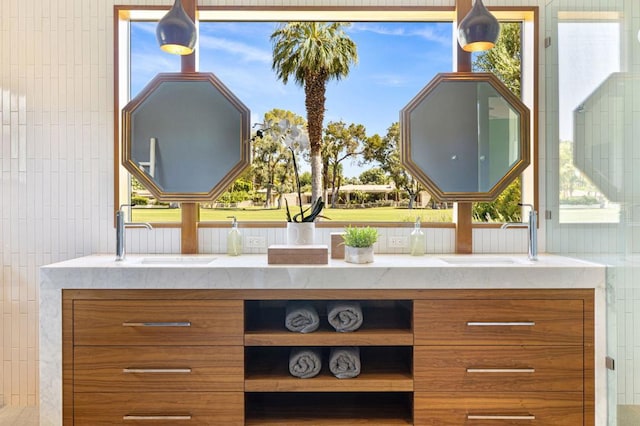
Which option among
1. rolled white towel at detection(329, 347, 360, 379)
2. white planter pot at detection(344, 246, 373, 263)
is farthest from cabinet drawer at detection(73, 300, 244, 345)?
white planter pot at detection(344, 246, 373, 263)

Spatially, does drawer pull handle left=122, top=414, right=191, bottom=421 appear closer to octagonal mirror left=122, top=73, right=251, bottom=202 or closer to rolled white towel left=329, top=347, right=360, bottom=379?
rolled white towel left=329, top=347, right=360, bottom=379

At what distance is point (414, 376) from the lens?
76.2 inches

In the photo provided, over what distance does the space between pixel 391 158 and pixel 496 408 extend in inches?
58.5

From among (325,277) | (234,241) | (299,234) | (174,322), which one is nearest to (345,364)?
(325,277)

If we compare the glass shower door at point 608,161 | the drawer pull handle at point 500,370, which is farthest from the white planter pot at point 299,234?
the glass shower door at point 608,161

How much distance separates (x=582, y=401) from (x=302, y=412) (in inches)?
52.0

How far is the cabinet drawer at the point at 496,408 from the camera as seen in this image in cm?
193

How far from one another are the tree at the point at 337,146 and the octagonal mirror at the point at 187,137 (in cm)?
50

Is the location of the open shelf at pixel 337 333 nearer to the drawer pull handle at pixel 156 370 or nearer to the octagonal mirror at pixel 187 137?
the drawer pull handle at pixel 156 370

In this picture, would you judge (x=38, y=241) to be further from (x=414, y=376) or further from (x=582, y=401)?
(x=582, y=401)

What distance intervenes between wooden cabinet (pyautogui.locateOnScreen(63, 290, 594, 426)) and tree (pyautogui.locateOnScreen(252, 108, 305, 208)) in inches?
35.6

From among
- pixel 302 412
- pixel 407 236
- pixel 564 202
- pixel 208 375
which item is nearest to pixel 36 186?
pixel 208 375

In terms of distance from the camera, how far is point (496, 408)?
1.93m

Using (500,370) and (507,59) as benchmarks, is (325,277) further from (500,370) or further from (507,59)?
(507,59)
